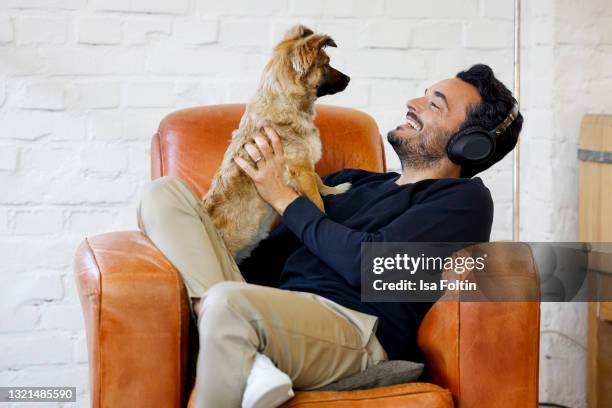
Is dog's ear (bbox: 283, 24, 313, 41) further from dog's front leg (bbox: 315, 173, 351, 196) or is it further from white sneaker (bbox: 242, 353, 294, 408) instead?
white sneaker (bbox: 242, 353, 294, 408)

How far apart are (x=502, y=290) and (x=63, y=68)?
66.7 inches

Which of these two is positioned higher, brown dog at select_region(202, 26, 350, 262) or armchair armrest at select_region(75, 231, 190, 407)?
brown dog at select_region(202, 26, 350, 262)

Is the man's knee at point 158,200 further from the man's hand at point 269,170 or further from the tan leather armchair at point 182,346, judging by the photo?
the man's hand at point 269,170

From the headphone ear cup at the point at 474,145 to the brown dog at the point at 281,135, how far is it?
0.36 meters

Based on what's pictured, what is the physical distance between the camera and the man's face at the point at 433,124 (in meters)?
2.07

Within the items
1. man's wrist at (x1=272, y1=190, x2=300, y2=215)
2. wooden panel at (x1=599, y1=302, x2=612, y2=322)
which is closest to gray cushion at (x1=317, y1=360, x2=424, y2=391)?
man's wrist at (x1=272, y1=190, x2=300, y2=215)

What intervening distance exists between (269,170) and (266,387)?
751mm

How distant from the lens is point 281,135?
213 cm

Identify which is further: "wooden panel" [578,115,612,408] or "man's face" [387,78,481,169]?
"wooden panel" [578,115,612,408]

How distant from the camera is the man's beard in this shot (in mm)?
2072

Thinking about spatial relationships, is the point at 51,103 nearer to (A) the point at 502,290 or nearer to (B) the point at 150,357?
(B) the point at 150,357

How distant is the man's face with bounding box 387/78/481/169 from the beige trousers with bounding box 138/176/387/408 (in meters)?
0.52

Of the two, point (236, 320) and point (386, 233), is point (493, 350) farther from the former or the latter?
point (236, 320)

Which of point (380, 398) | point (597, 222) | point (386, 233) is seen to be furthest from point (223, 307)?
point (597, 222)
